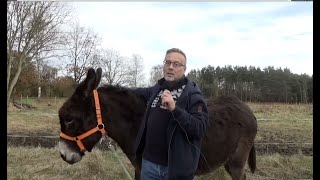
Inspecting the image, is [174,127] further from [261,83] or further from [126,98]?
[261,83]

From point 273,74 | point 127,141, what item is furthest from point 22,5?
point 127,141

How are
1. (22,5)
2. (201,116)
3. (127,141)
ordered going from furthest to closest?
(22,5) < (127,141) < (201,116)

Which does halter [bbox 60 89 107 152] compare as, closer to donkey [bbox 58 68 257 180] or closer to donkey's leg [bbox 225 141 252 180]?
donkey [bbox 58 68 257 180]

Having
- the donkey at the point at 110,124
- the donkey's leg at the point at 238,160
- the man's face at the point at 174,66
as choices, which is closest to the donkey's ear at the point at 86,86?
the donkey at the point at 110,124

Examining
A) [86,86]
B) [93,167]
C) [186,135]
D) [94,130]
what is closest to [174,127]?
[186,135]

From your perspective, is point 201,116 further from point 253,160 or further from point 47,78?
point 47,78

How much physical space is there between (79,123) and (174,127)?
115 cm

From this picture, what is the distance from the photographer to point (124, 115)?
381 cm

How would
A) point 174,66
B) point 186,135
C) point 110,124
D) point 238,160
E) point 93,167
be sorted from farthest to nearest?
1. point 93,167
2. point 238,160
3. point 110,124
4. point 174,66
5. point 186,135

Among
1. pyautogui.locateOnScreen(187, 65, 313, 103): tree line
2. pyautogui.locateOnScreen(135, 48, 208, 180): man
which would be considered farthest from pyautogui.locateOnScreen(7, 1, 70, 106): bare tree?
pyautogui.locateOnScreen(135, 48, 208, 180): man

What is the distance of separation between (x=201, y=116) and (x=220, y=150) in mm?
1837

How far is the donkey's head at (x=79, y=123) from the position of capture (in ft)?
11.4

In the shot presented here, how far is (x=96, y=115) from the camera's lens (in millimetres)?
3564

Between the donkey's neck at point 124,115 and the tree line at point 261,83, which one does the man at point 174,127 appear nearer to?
the donkey's neck at point 124,115
